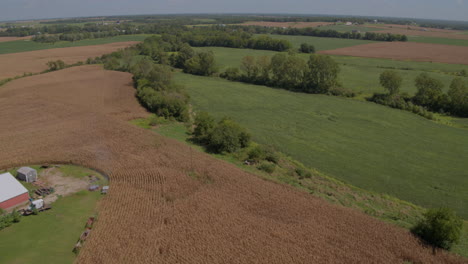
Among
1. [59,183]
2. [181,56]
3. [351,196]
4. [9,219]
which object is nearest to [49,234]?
[9,219]

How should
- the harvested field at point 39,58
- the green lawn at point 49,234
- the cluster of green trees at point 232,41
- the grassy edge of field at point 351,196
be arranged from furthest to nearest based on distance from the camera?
the cluster of green trees at point 232,41, the harvested field at point 39,58, the grassy edge of field at point 351,196, the green lawn at point 49,234

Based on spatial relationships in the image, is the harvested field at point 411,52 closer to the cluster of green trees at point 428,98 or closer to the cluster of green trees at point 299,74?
the cluster of green trees at point 299,74

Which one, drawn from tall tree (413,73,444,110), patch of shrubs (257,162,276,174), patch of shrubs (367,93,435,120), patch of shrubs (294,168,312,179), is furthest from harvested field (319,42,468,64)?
patch of shrubs (257,162,276,174)

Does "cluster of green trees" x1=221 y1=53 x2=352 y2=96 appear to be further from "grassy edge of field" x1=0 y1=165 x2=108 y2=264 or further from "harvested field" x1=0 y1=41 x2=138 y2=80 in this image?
"harvested field" x1=0 y1=41 x2=138 y2=80

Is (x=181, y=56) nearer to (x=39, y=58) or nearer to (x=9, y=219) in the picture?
(x=39, y=58)

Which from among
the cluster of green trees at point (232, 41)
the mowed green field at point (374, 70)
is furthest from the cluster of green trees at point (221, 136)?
the cluster of green trees at point (232, 41)

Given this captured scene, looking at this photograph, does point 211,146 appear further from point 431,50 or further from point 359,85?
point 431,50
